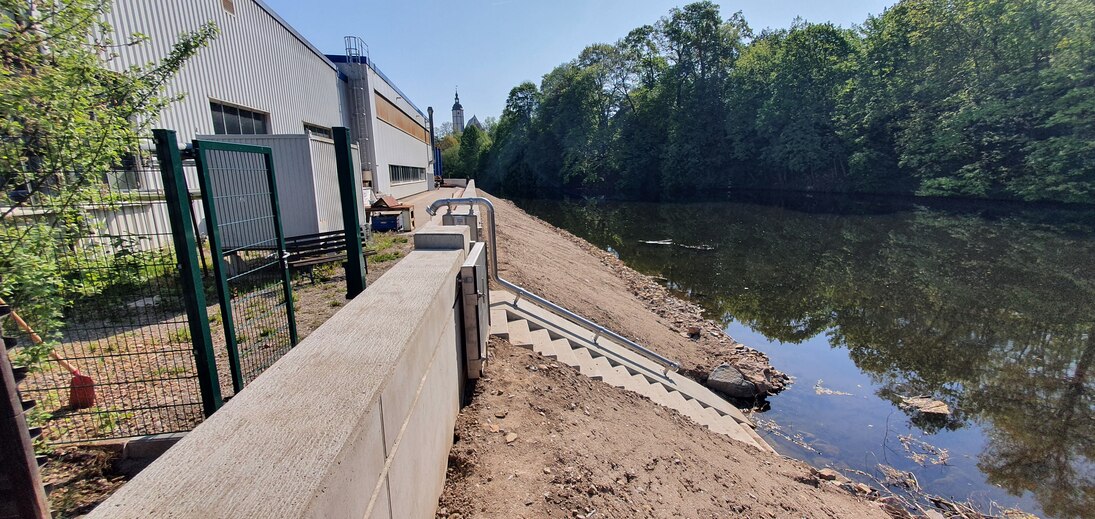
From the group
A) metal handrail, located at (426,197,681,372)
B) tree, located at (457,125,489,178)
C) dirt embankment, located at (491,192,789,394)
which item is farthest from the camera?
tree, located at (457,125,489,178)

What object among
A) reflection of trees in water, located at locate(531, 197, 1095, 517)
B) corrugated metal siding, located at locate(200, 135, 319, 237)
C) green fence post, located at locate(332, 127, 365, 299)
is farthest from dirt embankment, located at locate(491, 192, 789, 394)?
green fence post, located at locate(332, 127, 365, 299)

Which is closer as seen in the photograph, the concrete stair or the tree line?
the concrete stair

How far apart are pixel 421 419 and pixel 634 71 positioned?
62.0m

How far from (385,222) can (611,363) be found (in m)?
9.45

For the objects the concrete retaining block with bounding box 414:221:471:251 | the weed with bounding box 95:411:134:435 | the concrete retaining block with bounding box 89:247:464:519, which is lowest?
the weed with bounding box 95:411:134:435

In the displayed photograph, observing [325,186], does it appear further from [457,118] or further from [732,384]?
[457,118]

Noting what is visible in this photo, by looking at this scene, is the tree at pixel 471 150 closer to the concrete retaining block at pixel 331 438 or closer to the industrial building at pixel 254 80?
the industrial building at pixel 254 80

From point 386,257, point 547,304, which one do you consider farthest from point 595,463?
point 386,257

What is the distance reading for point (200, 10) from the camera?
1270 cm

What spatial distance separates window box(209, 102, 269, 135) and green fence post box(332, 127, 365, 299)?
11182mm

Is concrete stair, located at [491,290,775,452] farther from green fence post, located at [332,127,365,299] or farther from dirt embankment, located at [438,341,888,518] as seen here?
green fence post, located at [332,127,365,299]

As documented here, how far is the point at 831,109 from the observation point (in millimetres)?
43062

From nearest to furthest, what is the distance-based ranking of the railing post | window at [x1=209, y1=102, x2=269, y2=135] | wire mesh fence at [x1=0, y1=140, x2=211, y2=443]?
the railing post → wire mesh fence at [x1=0, y1=140, x2=211, y2=443] → window at [x1=209, y1=102, x2=269, y2=135]

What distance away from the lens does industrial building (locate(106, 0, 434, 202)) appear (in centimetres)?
1098
